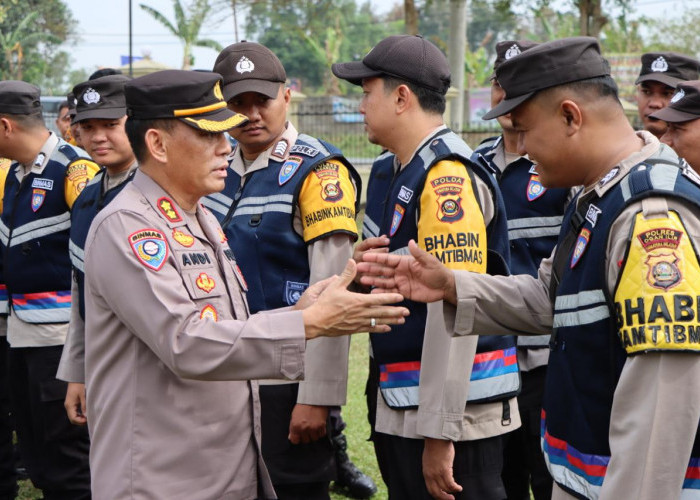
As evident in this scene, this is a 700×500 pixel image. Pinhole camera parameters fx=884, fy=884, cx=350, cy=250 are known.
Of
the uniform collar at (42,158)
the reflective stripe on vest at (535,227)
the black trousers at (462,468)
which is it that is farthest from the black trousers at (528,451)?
the uniform collar at (42,158)

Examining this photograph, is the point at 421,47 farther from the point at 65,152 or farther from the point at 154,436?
the point at 65,152

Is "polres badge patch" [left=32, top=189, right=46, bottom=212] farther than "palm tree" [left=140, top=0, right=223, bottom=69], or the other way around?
"palm tree" [left=140, top=0, right=223, bottom=69]

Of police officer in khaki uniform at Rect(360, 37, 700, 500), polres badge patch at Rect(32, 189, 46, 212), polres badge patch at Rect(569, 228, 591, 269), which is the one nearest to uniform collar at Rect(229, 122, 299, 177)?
police officer in khaki uniform at Rect(360, 37, 700, 500)

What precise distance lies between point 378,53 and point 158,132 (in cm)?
112

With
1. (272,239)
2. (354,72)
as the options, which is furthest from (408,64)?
(272,239)

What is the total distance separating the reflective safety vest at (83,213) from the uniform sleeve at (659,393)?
Answer: 2.85 m

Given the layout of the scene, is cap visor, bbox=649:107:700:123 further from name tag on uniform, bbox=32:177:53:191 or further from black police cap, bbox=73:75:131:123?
name tag on uniform, bbox=32:177:53:191

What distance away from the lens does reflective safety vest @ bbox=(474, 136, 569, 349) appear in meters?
4.30

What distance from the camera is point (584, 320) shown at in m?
2.35

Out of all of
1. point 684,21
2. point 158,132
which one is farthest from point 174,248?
point 684,21

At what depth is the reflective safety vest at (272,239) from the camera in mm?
3834

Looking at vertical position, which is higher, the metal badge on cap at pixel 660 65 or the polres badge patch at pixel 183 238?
the metal badge on cap at pixel 660 65

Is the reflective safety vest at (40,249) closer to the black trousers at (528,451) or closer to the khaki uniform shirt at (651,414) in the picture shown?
the black trousers at (528,451)

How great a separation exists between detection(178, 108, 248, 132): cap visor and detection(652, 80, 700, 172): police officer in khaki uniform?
2219 mm
